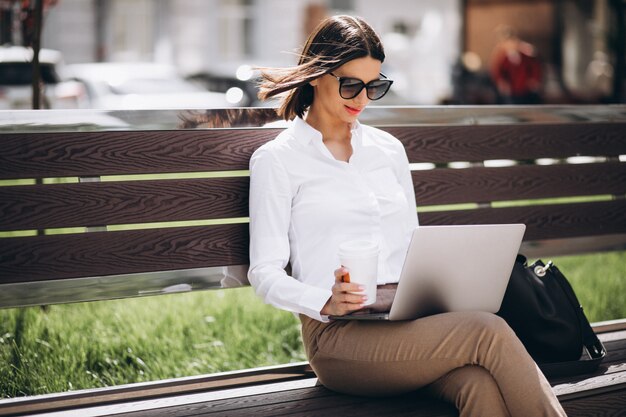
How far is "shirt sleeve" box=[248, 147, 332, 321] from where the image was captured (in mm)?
2682

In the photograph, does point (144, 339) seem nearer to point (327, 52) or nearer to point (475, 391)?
point (327, 52)

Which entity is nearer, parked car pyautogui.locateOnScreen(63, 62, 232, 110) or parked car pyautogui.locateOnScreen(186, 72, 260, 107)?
parked car pyautogui.locateOnScreen(63, 62, 232, 110)

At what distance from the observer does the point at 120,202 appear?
3018 millimetres

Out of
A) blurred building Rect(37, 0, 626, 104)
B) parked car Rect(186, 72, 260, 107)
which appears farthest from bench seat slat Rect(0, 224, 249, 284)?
blurred building Rect(37, 0, 626, 104)

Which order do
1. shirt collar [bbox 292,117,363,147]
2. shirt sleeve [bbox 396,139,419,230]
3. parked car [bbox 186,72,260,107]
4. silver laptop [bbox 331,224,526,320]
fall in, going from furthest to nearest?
1. parked car [bbox 186,72,260,107]
2. shirt sleeve [bbox 396,139,419,230]
3. shirt collar [bbox 292,117,363,147]
4. silver laptop [bbox 331,224,526,320]

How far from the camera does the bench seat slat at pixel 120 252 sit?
2.92m

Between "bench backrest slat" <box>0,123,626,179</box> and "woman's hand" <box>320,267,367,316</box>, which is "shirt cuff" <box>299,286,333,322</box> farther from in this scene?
"bench backrest slat" <box>0,123,626,179</box>

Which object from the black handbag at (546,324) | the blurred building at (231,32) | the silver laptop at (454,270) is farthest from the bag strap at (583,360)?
the blurred building at (231,32)

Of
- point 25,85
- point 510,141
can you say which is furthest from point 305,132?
point 25,85

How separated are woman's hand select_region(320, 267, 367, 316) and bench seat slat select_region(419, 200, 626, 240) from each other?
1183 mm

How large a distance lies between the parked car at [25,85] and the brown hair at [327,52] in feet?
30.1

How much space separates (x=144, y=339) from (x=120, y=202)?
107 cm

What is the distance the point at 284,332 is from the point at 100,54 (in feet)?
53.9

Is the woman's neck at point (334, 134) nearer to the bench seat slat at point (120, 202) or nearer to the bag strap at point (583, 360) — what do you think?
the bench seat slat at point (120, 202)
